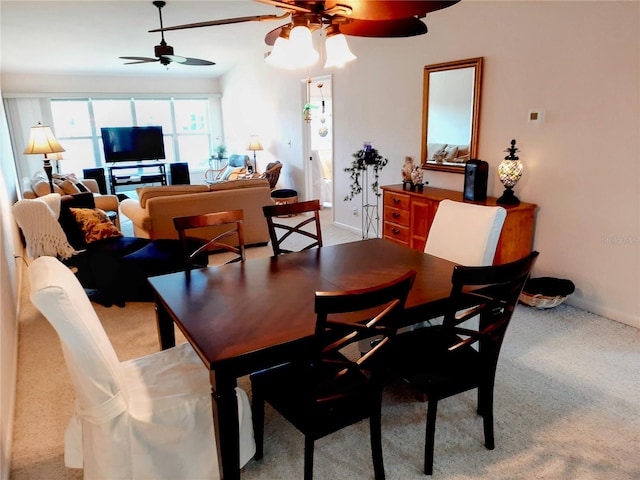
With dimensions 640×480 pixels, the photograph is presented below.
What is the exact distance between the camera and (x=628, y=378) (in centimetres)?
251

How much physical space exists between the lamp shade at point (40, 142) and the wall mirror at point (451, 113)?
4.18m

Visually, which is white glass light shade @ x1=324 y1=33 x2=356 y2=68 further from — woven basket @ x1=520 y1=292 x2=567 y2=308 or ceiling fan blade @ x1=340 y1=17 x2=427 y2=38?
woven basket @ x1=520 y1=292 x2=567 y2=308

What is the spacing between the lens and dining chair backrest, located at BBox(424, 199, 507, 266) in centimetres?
240

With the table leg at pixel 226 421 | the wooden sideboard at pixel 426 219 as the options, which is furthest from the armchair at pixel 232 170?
the table leg at pixel 226 421

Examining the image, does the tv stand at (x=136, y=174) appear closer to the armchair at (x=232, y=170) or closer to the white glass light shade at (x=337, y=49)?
the armchair at (x=232, y=170)

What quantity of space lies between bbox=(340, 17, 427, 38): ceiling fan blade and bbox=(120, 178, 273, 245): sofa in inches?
120

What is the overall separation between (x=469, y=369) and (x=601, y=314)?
202 centimetres

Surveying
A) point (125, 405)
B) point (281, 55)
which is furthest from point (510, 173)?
point (125, 405)

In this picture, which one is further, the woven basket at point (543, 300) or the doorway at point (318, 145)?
the doorway at point (318, 145)

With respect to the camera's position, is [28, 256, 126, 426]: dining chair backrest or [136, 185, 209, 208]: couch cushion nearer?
[28, 256, 126, 426]: dining chair backrest

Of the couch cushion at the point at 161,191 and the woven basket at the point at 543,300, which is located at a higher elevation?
the couch cushion at the point at 161,191

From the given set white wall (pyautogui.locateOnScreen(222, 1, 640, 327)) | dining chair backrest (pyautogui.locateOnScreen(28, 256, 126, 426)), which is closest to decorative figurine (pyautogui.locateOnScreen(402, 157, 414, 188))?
white wall (pyautogui.locateOnScreen(222, 1, 640, 327))

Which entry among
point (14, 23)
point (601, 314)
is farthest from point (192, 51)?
point (601, 314)

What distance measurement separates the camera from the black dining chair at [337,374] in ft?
4.75
